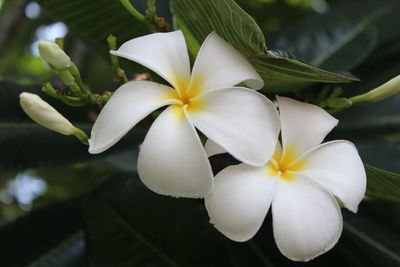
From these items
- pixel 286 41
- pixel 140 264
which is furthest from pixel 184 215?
pixel 286 41

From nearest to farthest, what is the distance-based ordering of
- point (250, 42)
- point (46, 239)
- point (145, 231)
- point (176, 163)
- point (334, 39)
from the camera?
1. point (176, 163)
2. point (250, 42)
3. point (145, 231)
4. point (46, 239)
5. point (334, 39)

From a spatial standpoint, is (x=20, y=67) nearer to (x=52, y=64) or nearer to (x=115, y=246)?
(x=115, y=246)

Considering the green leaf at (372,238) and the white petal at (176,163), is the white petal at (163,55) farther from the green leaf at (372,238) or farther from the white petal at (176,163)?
the green leaf at (372,238)

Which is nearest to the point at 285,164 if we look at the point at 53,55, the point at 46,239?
the point at 53,55

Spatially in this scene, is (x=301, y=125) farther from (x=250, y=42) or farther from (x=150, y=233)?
(x=150, y=233)

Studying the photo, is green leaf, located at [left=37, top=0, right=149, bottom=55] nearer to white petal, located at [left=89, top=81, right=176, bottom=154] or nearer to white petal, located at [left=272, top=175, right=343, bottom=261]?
white petal, located at [left=89, top=81, right=176, bottom=154]
